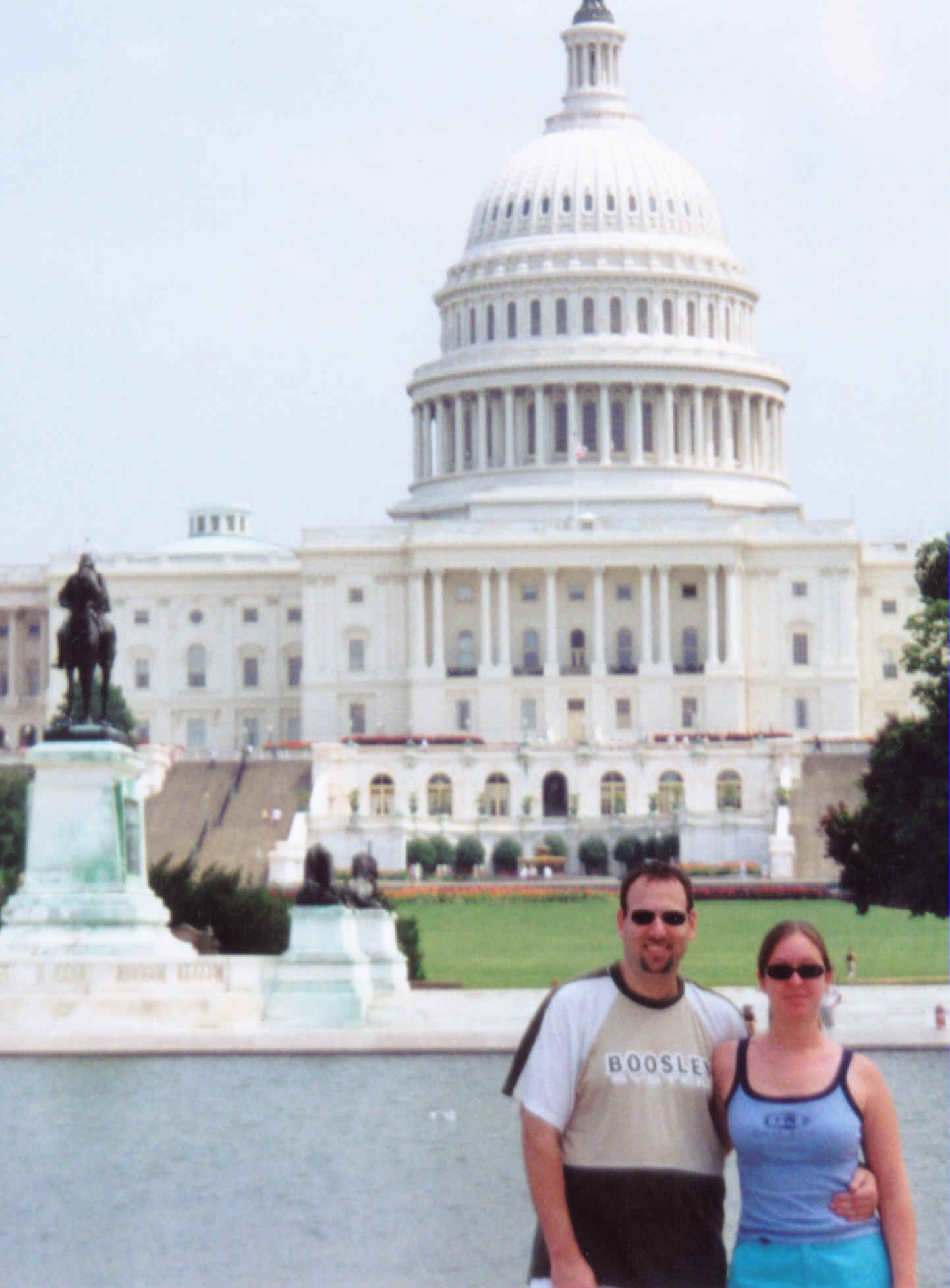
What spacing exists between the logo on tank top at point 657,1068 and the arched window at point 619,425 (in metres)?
141

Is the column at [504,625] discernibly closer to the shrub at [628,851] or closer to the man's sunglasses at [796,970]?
the shrub at [628,851]

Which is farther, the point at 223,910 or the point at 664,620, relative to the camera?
the point at 664,620

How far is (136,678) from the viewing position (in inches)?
5846

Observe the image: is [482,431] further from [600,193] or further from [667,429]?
[600,193]

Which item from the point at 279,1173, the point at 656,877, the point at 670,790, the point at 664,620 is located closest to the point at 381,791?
the point at 670,790

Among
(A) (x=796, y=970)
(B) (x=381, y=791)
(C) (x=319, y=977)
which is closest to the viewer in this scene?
(A) (x=796, y=970)

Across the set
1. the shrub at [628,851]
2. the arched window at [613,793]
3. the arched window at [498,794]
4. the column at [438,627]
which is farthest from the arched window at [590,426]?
the shrub at [628,851]

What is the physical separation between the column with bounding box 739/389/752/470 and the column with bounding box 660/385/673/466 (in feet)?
16.0

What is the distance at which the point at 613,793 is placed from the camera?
4685 inches

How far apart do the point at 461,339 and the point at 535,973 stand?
104m

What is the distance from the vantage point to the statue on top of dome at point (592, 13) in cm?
16400

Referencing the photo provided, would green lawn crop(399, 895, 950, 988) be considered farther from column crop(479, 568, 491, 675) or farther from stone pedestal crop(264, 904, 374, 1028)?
column crop(479, 568, 491, 675)

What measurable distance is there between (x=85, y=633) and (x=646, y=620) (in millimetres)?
97578

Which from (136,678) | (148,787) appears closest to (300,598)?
(136,678)
